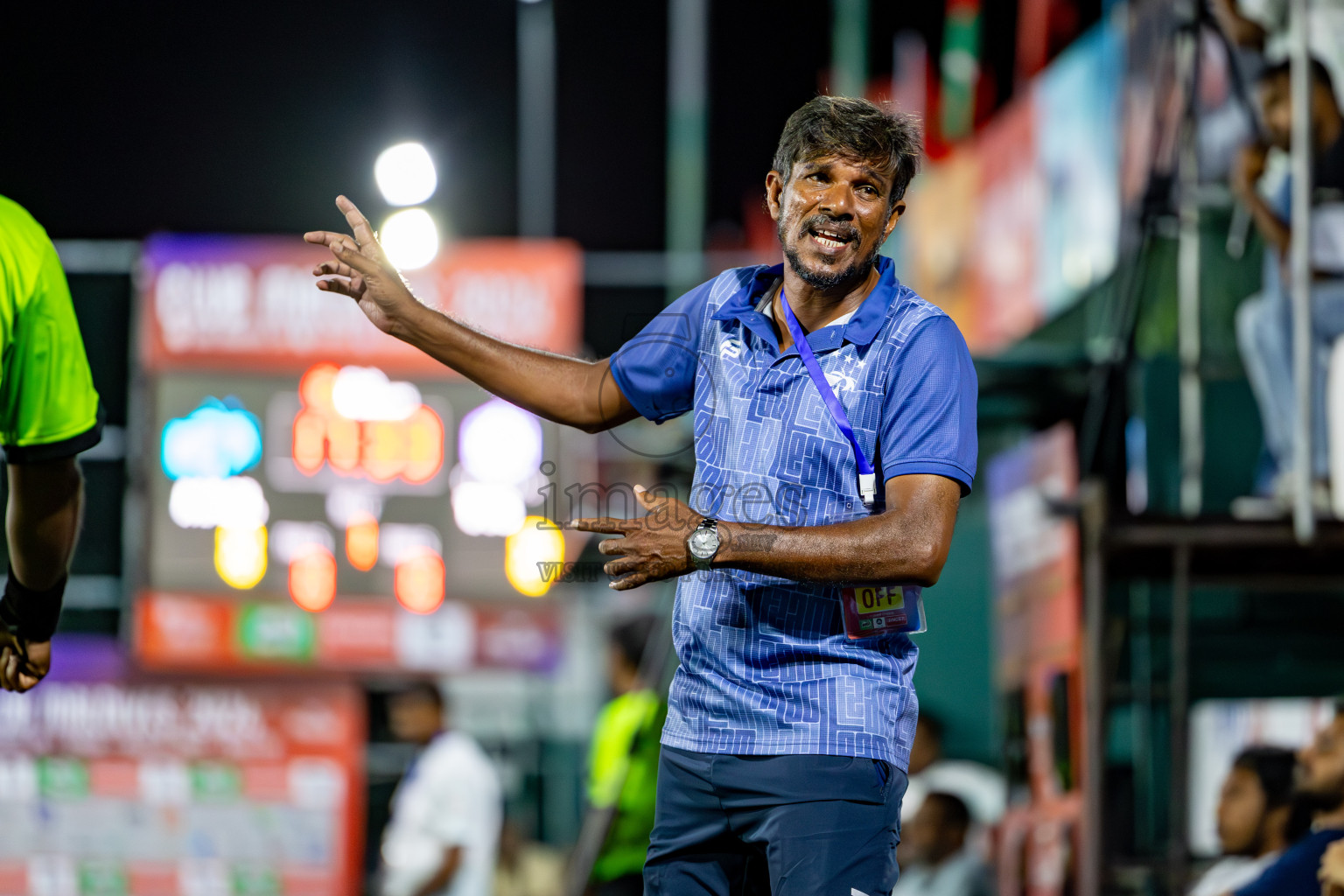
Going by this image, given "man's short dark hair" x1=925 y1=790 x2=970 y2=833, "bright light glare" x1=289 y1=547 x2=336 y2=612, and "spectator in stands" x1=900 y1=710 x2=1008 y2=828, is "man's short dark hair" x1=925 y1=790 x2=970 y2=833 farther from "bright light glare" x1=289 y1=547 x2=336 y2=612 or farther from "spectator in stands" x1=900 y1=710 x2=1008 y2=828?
"bright light glare" x1=289 y1=547 x2=336 y2=612

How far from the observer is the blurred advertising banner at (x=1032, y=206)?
10164 mm

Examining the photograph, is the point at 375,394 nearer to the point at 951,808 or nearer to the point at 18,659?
the point at 951,808

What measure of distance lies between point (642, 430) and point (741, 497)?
8891mm

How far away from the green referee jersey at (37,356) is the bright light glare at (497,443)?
9.07m

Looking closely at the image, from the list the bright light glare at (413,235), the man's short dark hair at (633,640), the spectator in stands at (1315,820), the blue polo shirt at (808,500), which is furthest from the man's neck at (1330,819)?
the bright light glare at (413,235)

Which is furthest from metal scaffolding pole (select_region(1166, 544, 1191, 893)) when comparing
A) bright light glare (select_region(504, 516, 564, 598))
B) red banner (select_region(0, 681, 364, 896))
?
red banner (select_region(0, 681, 364, 896))

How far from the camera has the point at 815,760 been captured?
2604mm

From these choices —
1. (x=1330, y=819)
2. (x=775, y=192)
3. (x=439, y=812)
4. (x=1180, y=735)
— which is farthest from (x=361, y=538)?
(x=775, y=192)

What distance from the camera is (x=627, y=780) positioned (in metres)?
7.45

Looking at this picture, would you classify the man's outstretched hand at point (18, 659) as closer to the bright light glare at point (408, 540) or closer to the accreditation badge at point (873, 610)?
the accreditation badge at point (873, 610)

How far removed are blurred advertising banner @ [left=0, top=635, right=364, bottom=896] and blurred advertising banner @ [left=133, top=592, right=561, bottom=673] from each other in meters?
1.20

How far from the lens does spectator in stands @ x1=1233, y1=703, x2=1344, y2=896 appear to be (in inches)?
219

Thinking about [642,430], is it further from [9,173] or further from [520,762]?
[9,173]

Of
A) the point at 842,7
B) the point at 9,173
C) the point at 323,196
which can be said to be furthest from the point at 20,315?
the point at 323,196
